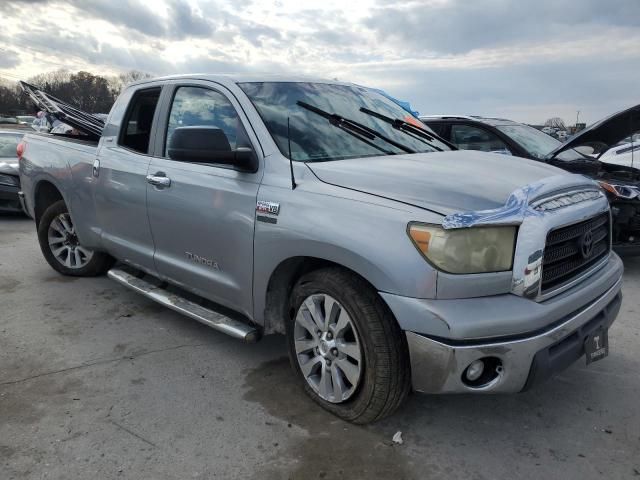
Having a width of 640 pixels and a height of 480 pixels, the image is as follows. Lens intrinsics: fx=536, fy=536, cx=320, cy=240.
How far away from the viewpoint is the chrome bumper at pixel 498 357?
7.44 ft

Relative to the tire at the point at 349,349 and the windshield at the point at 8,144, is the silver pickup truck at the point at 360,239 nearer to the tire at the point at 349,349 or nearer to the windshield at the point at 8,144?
the tire at the point at 349,349

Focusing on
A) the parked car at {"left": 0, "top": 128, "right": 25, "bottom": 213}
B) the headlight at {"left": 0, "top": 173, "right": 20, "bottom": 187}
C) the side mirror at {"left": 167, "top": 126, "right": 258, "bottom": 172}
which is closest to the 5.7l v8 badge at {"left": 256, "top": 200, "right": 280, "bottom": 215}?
→ the side mirror at {"left": 167, "top": 126, "right": 258, "bottom": 172}

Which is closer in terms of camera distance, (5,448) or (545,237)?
(545,237)

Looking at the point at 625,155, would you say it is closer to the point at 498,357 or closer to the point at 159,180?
the point at 498,357

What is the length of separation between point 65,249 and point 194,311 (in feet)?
8.29

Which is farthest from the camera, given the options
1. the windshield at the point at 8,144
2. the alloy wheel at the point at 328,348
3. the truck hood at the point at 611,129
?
the windshield at the point at 8,144

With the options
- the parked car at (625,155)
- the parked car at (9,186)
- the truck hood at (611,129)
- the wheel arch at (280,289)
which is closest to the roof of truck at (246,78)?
the wheel arch at (280,289)

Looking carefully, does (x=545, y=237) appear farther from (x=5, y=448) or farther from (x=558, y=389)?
(x=5, y=448)

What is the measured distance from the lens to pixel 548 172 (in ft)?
9.68

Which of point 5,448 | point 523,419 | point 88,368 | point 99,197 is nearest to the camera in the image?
point 5,448

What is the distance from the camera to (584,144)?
18.4 feet

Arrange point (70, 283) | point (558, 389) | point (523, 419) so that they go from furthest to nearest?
1. point (70, 283)
2. point (558, 389)
3. point (523, 419)

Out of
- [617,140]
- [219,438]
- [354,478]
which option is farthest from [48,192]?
[617,140]

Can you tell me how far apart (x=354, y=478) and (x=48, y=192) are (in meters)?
4.43
